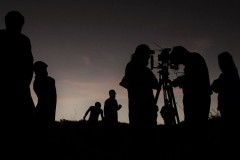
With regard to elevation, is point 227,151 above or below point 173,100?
below

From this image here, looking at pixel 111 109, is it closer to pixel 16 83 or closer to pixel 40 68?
pixel 40 68

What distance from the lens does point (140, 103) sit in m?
5.87

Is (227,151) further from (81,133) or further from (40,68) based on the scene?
(81,133)

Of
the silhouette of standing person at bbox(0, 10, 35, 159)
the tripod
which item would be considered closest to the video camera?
the tripod

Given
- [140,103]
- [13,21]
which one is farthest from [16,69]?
[140,103]

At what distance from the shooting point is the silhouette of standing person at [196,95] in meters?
5.62

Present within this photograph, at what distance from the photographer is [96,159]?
29.8ft

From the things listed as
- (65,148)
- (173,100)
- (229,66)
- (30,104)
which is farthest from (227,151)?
(65,148)

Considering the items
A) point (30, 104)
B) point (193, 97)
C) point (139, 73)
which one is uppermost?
point (139, 73)

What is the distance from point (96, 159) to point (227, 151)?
4.41 metres

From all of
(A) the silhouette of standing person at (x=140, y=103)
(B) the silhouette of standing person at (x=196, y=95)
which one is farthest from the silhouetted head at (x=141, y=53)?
(B) the silhouette of standing person at (x=196, y=95)

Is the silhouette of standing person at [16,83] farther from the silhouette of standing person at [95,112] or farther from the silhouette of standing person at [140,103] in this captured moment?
the silhouette of standing person at [95,112]

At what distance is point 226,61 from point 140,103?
172cm

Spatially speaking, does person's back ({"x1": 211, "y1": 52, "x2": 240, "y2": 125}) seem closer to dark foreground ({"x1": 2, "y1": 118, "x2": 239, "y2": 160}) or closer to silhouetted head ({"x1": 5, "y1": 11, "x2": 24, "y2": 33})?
dark foreground ({"x1": 2, "y1": 118, "x2": 239, "y2": 160})
